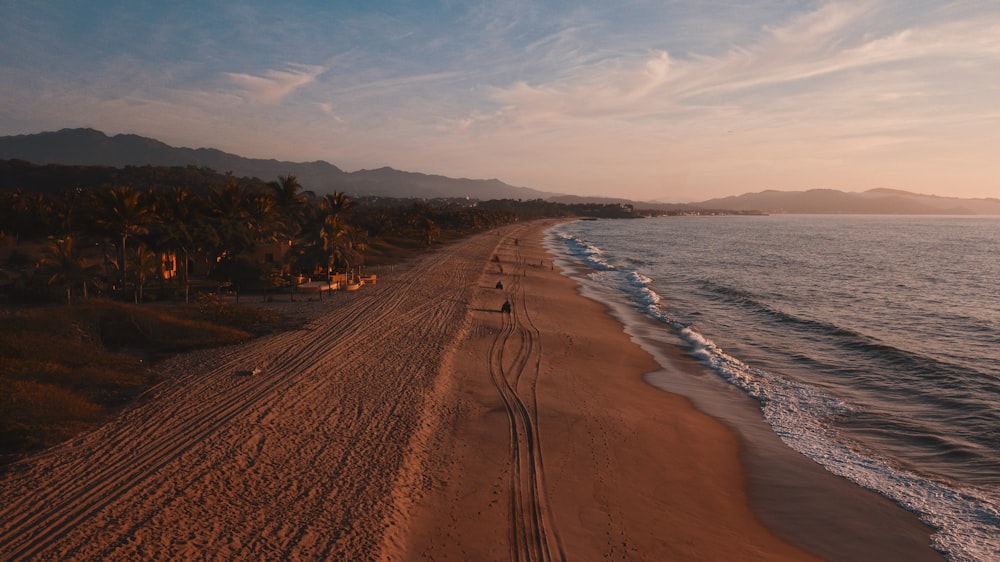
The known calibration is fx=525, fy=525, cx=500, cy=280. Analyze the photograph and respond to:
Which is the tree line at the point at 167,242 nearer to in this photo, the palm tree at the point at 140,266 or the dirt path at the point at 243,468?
the palm tree at the point at 140,266

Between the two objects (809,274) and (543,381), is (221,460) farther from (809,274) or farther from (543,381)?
(809,274)

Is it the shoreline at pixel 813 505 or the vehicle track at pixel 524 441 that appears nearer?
the vehicle track at pixel 524 441

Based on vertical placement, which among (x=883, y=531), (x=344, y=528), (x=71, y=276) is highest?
(x=71, y=276)

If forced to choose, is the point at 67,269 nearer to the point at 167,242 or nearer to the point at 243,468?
the point at 167,242

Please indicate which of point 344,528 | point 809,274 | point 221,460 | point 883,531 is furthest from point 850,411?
point 809,274

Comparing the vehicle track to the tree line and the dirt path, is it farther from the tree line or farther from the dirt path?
the tree line

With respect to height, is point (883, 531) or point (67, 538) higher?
point (67, 538)

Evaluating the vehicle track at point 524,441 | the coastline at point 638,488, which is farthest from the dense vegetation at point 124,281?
the vehicle track at point 524,441

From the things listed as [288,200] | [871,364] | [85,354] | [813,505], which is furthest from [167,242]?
[871,364]
